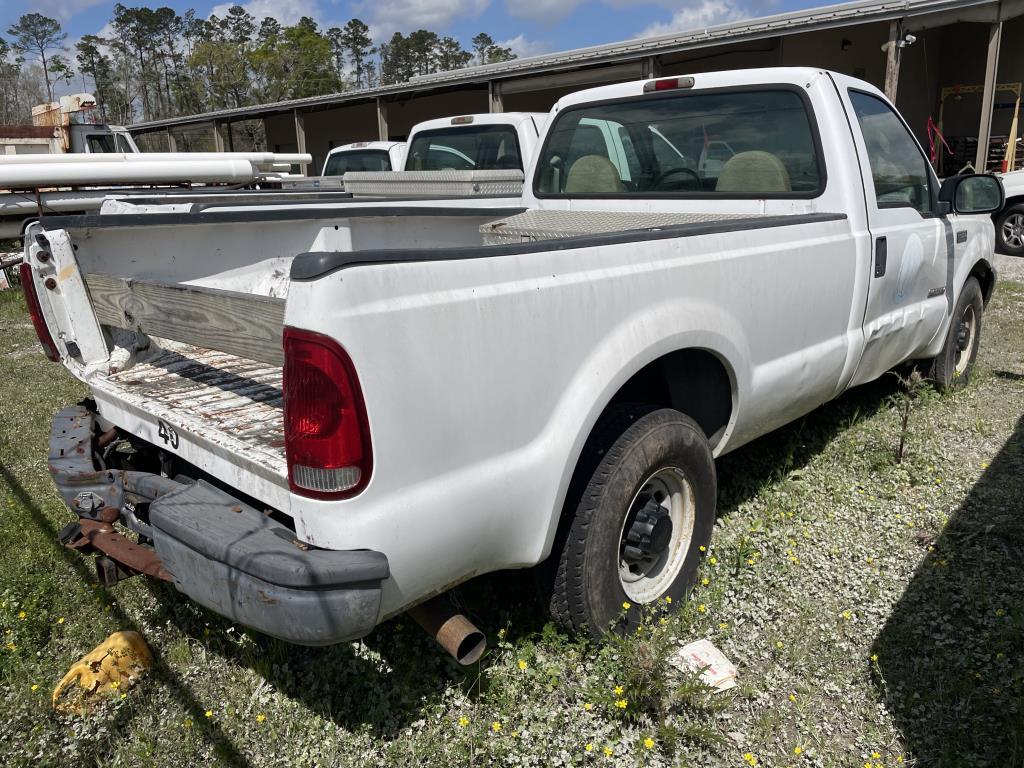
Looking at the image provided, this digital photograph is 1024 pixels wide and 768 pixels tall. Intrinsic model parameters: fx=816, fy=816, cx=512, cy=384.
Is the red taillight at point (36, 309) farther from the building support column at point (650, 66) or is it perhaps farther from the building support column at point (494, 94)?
the building support column at point (494, 94)

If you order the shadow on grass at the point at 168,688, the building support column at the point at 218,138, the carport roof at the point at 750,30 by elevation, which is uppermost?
the carport roof at the point at 750,30

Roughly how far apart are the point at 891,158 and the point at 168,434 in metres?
3.69

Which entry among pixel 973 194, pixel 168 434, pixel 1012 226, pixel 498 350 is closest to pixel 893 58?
pixel 1012 226

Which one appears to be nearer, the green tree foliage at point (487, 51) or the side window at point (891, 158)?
the side window at point (891, 158)

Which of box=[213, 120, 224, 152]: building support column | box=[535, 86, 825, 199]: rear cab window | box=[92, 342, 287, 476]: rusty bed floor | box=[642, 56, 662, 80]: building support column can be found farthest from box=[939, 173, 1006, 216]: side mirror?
box=[213, 120, 224, 152]: building support column

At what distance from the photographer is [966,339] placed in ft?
18.6

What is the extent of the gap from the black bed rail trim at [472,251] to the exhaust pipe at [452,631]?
3.19ft

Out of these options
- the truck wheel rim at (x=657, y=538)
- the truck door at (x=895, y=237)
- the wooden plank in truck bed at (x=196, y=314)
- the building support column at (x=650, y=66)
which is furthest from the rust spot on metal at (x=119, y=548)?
the building support column at (x=650, y=66)

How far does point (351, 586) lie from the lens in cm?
194

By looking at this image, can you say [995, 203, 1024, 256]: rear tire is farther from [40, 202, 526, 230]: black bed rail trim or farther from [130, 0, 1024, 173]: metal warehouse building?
[40, 202, 526, 230]: black bed rail trim

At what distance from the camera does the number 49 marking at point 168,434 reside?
8.34 feet

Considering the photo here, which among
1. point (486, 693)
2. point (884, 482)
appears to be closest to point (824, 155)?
point (884, 482)

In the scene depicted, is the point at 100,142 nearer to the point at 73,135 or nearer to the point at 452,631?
the point at 73,135

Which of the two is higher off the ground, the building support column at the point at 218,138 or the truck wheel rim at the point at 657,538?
the building support column at the point at 218,138
